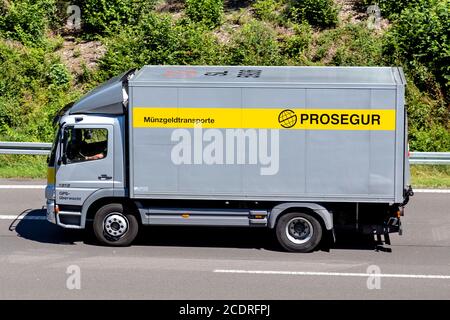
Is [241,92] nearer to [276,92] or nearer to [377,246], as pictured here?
[276,92]

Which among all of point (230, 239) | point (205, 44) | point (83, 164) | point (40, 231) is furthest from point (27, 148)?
point (230, 239)

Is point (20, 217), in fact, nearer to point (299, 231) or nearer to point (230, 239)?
point (230, 239)

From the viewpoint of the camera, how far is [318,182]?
13.0 meters

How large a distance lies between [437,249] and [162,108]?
5386 millimetres

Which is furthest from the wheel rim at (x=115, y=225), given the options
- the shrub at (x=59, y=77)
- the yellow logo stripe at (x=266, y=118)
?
the shrub at (x=59, y=77)

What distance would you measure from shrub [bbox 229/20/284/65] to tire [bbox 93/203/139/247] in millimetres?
10590

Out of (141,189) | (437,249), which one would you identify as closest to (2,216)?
(141,189)

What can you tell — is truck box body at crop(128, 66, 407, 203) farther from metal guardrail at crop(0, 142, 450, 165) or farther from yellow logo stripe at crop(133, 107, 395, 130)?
metal guardrail at crop(0, 142, 450, 165)

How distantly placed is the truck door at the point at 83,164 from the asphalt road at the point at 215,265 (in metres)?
0.98

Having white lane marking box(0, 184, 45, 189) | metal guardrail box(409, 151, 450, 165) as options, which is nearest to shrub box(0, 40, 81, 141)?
white lane marking box(0, 184, 45, 189)

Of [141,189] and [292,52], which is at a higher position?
[292,52]

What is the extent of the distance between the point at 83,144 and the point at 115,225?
4.93 ft

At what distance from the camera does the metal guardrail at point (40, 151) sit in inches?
755

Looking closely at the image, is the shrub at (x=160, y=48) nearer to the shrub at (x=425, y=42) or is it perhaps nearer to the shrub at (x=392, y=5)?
the shrub at (x=425, y=42)
